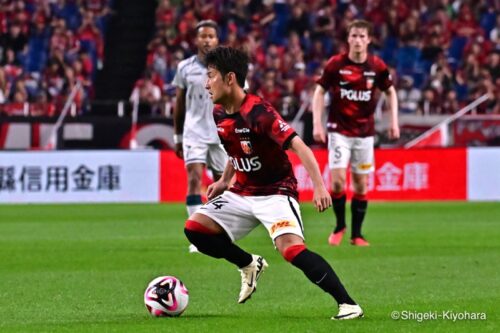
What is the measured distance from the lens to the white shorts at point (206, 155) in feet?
44.3

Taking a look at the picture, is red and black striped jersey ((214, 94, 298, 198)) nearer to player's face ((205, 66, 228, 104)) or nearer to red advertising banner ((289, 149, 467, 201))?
player's face ((205, 66, 228, 104))

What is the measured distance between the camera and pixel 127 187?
78.5ft

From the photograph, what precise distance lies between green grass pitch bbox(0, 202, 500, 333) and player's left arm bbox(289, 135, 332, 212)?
2.48 feet

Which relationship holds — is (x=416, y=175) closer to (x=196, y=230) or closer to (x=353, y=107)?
(x=353, y=107)

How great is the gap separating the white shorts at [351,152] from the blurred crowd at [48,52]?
12643 mm

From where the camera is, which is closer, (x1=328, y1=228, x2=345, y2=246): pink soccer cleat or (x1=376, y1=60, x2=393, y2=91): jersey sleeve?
(x1=376, y1=60, x2=393, y2=91): jersey sleeve

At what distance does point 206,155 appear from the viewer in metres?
13.6

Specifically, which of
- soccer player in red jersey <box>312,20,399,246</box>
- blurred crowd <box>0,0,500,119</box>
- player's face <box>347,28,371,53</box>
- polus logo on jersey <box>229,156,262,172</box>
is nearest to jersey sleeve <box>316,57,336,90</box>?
soccer player in red jersey <box>312,20,399,246</box>

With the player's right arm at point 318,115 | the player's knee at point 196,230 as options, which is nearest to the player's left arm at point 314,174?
the player's knee at point 196,230

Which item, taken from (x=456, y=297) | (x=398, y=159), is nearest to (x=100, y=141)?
(x=398, y=159)

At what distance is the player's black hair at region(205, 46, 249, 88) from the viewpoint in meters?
8.27

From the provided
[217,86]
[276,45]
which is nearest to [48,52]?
[276,45]

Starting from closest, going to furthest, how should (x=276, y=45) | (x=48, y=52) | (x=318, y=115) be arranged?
1. (x=318, y=115)
2. (x=48, y=52)
3. (x=276, y=45)

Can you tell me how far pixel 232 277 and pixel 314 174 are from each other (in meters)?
3.58
